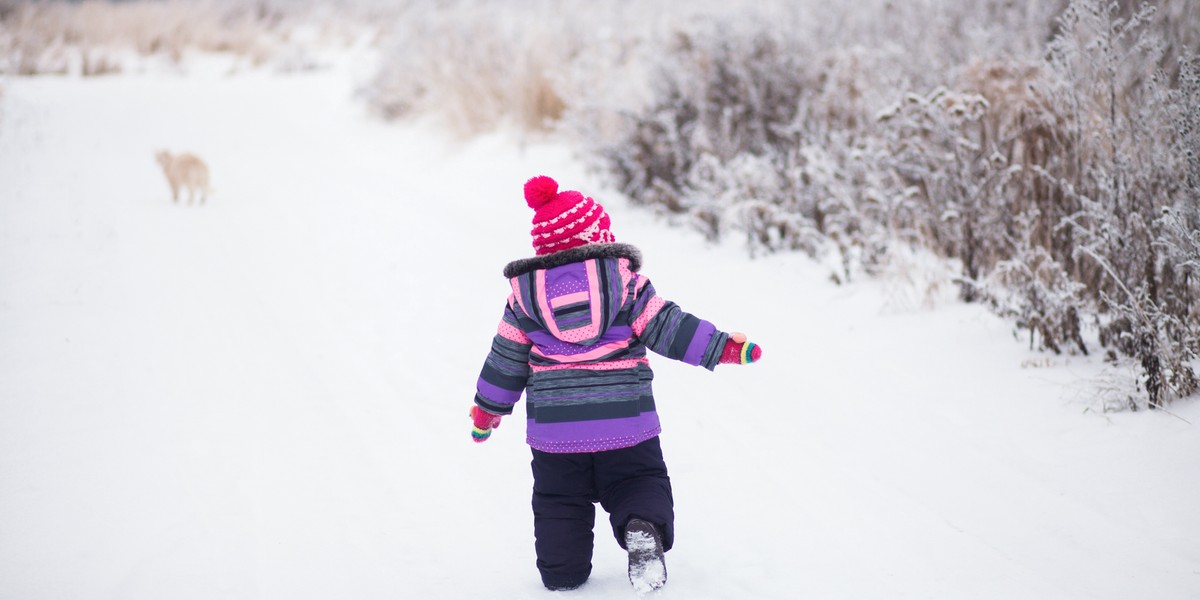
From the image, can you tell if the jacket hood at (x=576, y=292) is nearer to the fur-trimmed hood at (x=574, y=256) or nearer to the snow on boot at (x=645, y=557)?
the fur-trimmed hood at (x=574, y=256)

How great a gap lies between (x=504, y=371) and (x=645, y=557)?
A: 0.65 metres

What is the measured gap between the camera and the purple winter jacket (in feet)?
7.42

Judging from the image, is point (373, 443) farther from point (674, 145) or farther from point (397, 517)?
point (674, 145)

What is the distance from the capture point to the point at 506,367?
7.80 ft

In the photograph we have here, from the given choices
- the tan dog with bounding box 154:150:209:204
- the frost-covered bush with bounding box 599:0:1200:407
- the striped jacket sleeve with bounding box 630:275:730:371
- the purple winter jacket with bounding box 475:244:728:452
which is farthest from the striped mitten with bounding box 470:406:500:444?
the tan dog with bounding box 154:150:209:204

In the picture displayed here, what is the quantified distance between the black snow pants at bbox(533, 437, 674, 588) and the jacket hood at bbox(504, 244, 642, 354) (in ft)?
1.06

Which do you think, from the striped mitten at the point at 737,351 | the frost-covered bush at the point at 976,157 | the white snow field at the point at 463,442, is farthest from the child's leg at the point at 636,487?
the frost-covered bush at the point at 976,157

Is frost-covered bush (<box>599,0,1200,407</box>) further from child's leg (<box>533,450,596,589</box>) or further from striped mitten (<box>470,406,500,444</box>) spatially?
striped mitten (<box>470,406,500,444</box>)

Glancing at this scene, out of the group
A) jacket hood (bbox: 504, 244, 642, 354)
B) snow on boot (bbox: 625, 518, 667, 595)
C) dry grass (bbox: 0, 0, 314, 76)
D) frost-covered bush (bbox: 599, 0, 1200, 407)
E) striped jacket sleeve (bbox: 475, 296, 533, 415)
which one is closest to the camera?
snow on boot (bbox: 625, 518, 667, 595)

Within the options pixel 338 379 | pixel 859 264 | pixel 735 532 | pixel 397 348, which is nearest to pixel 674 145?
pixel 859 264

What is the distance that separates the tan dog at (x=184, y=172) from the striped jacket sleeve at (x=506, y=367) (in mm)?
5790

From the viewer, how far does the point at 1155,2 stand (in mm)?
5059

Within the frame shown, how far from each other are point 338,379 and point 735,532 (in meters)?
2.09

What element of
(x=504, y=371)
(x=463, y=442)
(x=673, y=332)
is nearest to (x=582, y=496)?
(x=504, y=371)
